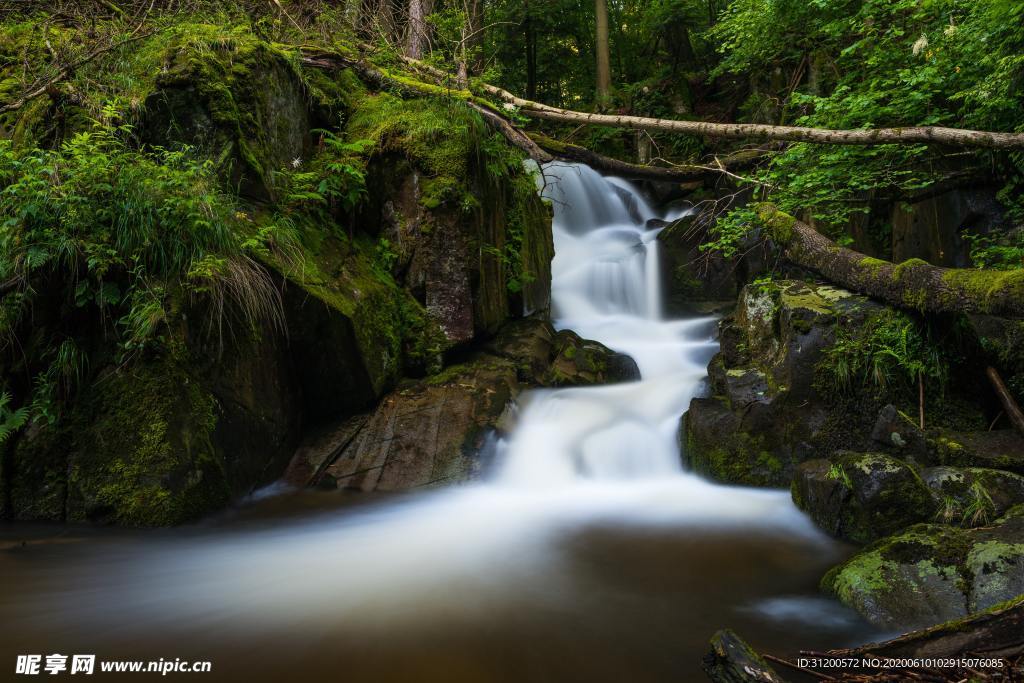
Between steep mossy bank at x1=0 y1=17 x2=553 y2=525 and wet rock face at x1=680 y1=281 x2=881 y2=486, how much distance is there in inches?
110

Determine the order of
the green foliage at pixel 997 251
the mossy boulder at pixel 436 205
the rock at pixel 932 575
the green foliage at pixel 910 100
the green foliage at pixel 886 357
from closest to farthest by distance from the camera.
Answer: the rock at pixel 932 575
the green foliage at pixel 886 357
the green foliage at pixel 910 100
the green foliage at pixel 997 251
the mossy boulder at pixel 436 205

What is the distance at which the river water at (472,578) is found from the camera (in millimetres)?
2688

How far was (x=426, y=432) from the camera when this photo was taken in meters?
5.64

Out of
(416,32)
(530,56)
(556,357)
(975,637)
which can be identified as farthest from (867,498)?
(530,56)

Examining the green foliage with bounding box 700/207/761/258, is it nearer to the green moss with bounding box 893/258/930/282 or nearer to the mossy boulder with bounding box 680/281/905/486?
the mossy boulder with bounding box 680/281/905/486

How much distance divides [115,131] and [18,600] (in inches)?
146

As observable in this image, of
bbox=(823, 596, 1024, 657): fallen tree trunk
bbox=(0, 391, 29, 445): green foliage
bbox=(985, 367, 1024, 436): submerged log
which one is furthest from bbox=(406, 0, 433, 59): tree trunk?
bbox=(823, 596, 1024, 657): fallen tree trunk

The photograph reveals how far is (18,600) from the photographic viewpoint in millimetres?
3010

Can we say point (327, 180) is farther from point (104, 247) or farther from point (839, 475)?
point (839, 475)

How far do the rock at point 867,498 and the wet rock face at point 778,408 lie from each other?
2.66ft

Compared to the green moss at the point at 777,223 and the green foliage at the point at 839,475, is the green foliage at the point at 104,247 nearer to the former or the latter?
the green foliage at the point at 839,475

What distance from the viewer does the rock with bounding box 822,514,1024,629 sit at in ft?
9.53

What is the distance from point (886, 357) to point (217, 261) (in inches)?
219

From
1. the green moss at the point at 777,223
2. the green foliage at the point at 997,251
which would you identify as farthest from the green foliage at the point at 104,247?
the green foliage at the point at 997,251
